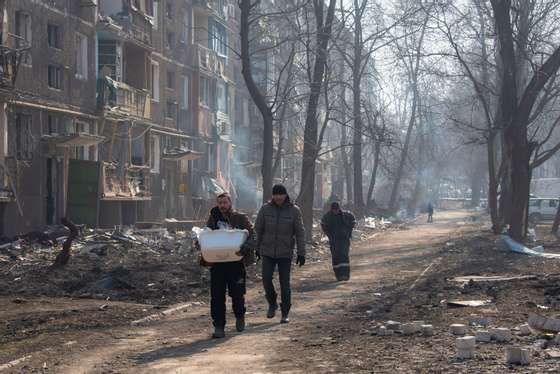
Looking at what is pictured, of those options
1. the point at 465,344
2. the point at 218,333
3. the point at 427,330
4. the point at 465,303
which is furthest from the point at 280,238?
the point at 465,344

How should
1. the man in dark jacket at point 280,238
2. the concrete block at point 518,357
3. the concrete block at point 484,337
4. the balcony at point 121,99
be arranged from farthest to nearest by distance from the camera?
the balcony at point 121,99
the man in dark jacket at point 280,238
the concrete block at point 484,337
the concrete block at point 518,357

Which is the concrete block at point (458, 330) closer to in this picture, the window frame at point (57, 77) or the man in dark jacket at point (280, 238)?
the man in dark jacket at point (280, 238)

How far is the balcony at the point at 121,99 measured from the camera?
36.9 metres

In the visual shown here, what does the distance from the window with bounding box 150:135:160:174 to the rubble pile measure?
14068 millimetres

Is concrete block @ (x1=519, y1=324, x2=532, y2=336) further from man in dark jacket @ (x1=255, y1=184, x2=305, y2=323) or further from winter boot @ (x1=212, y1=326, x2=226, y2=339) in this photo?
winter boot @ (x1=212, y1=326, x2=226, y2=339)

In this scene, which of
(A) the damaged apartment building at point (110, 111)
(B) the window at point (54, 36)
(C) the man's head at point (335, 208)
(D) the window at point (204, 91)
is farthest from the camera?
(D) the window at point (204, 91)

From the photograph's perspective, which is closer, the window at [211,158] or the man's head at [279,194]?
the man's head at [279,194]

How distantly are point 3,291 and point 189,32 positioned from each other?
34.2 m

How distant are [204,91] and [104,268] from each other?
106 feet

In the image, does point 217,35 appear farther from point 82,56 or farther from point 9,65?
Result: point 9,65

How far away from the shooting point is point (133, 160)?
41844 mm

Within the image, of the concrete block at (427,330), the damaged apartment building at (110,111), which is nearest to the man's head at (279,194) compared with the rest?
the concrete block at (427,330)

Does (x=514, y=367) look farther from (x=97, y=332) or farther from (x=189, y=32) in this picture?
(x=189, y=32)

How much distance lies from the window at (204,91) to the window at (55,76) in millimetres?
17764
